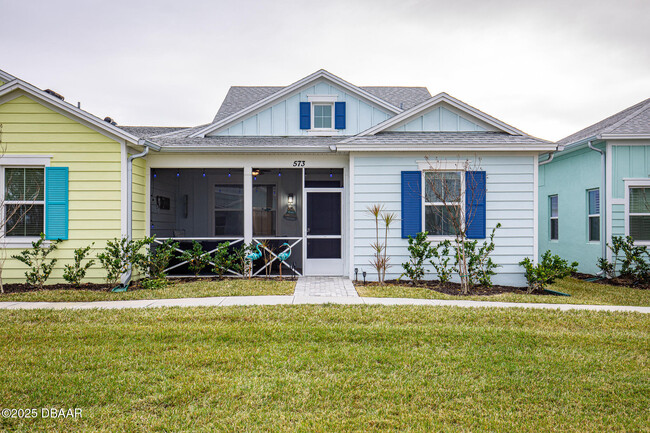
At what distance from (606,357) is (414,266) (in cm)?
476

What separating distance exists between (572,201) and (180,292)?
10.2m

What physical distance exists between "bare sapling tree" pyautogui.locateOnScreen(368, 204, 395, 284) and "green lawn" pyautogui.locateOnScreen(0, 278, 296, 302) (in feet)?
5.78

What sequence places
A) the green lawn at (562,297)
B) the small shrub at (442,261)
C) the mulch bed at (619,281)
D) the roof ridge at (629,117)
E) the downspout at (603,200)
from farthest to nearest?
the roof ridge at (629,117), the downspout at (603,200), the mulch bed at (619,281), the small shrub at (442,261), the green lawn at (562,297)

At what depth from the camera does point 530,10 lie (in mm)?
10852

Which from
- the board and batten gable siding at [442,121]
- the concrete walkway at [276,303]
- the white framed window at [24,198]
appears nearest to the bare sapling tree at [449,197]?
the board and batten gable siding at [442,121]

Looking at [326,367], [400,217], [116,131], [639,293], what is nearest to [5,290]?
[116,131]

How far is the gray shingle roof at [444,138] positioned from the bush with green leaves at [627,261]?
10.1 feet

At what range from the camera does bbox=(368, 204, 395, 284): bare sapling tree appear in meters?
8.82

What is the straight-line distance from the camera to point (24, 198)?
8.41m

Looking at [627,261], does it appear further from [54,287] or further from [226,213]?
[54,287]

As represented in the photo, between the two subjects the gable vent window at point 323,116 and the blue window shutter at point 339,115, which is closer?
the blue window shutter at point 339,115

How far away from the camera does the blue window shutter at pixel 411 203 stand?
8945 mm

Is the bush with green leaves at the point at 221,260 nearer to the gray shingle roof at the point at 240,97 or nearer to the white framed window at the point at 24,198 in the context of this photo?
the white framed window at the point at 24,198

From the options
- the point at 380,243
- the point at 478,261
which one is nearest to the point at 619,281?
the point at 478,261
